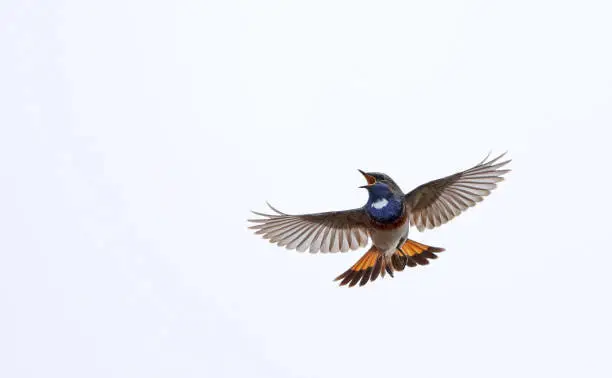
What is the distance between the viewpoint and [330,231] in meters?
16.4

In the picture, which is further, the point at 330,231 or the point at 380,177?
the point at 330,231

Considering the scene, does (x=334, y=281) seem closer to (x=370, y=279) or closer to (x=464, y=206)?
(x=370, y=279)

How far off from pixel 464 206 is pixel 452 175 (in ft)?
1.60

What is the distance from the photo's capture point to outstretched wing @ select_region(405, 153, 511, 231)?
1580 centimetres

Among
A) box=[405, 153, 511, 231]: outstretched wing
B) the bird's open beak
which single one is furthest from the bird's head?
box=[405, 153, 511, 231]: outstretched wing

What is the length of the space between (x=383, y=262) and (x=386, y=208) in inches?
38.1

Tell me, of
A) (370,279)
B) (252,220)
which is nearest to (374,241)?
(370,279)

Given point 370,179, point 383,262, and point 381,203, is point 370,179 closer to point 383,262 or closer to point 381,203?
point 381,203

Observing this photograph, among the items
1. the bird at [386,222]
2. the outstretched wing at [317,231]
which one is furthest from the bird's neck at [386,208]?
the outstretched wing at [317,231]

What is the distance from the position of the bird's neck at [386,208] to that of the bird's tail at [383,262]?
27.1 inches

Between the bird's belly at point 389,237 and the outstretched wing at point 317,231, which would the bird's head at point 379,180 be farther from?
the outstretched wing at point 317,231

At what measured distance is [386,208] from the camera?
49.7 feet

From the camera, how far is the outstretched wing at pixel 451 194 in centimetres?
1580

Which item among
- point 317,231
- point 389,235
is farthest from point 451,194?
point 317,231
